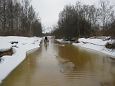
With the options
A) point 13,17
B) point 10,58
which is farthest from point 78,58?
point 13,17

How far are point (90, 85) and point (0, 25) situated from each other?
55.8 m

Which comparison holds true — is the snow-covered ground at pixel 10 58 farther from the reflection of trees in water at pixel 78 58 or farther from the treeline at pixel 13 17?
the treeline at pixel 13 17

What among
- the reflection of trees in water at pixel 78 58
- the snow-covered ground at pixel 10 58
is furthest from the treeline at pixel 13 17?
the reflection of trees in water at pixel 78 58

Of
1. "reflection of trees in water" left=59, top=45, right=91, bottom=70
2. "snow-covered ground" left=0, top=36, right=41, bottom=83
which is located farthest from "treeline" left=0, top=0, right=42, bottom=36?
"reflection of trees in water" left=59, top=45, right=91, bottom=70

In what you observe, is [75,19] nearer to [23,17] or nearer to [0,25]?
[23,17]

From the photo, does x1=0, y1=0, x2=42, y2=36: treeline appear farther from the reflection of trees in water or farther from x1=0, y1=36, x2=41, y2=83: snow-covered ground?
the reflection of trees in water

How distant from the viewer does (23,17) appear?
74438 mm

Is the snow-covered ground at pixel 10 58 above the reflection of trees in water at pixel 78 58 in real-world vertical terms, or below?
above

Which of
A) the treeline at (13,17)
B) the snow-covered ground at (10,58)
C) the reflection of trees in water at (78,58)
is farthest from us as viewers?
the treeline at (13,17)

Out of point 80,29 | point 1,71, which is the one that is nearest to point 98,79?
point 1,71

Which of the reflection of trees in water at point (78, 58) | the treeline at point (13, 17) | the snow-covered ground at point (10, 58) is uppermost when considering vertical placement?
the treeline at point (13, 17)

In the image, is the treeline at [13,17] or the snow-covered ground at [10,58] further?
the treeline at [13,17]

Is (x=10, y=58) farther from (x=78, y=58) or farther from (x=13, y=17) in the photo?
(x=13, y=17)

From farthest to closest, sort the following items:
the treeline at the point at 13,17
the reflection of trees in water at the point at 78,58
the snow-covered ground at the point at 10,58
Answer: the treeline at the point at 13,17
the reflection of trees in water at the point at 78,58
the snow-covered ground at the point at 10,58
